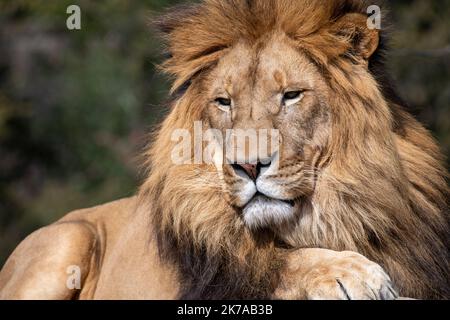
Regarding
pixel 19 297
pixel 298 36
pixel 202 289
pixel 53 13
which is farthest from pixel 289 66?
pixel 53 13

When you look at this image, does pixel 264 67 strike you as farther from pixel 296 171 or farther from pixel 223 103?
pixel 296 171

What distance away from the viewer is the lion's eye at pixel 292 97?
472 centimetres

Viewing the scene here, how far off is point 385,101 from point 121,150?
35.6 ft

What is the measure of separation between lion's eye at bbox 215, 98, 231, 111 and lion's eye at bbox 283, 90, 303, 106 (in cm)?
30

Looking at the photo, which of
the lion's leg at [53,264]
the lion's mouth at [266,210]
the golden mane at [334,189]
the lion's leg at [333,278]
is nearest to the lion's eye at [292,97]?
the golden mane at [334,189]

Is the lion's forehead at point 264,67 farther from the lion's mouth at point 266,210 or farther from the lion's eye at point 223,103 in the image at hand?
the lion's mouth at point 266,210

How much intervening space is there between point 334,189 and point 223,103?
706mm

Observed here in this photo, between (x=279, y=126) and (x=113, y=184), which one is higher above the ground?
(x=279, y=126)

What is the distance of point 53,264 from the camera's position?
5746mm

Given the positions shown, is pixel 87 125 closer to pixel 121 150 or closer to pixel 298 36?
pixel 121 150

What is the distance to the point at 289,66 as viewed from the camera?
4.80 meters

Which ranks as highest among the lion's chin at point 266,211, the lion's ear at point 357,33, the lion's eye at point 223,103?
the lion's ear at point 357,33

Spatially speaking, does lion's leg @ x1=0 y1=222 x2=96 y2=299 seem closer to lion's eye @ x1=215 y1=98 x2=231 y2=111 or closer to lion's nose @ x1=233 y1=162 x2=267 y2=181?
lion's eye @ x1=215 y1=98 x2=231 y2=111

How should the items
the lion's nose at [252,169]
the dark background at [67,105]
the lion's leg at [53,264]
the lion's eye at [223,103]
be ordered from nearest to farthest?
the lion's nose at [252,169] → the lion's eye at [223,103] → the lion's leg at [53,264] → the dark background at [67,105]
